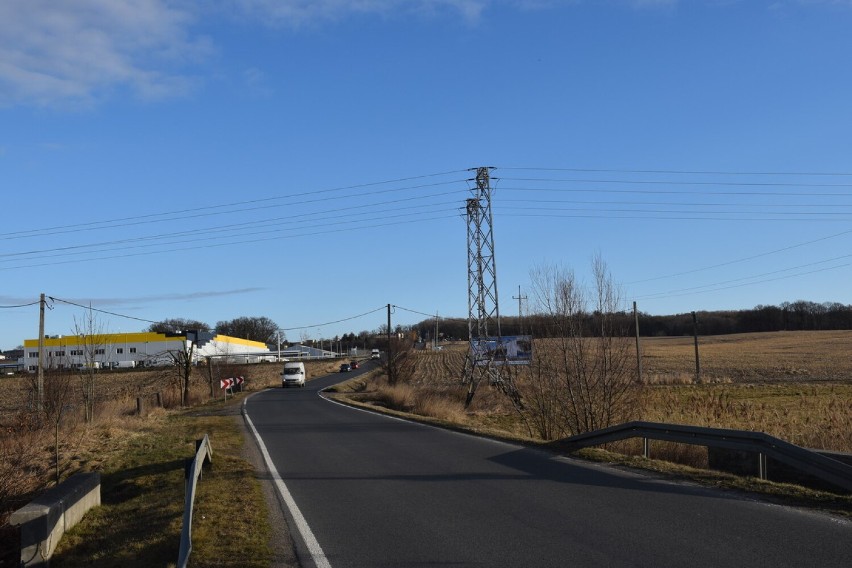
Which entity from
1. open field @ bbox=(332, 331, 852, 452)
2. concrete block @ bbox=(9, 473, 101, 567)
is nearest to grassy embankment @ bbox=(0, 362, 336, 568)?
concrete block @ bbox=(9, 473, 101, 567)

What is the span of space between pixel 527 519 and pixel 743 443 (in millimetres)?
4786

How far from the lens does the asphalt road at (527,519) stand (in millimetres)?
6715

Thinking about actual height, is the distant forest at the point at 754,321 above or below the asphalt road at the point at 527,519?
above

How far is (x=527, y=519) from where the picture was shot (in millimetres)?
8344

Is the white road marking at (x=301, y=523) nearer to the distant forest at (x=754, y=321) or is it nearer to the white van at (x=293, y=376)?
the white van at (x=293, y=376)

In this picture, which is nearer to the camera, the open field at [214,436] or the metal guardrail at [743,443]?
the metal guardrail at [743,443]

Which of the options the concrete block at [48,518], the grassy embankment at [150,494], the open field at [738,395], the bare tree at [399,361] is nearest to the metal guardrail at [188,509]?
the grassy embankment at [150,494]

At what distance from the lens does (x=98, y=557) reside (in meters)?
8.54

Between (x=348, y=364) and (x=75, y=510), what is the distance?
308ft

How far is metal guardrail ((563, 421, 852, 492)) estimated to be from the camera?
9367 mm

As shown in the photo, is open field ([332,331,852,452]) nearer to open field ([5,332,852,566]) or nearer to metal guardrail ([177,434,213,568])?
open field ([5,332,852,566])

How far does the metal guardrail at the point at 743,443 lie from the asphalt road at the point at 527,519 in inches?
51.0

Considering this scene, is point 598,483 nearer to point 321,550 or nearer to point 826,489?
point 826,489

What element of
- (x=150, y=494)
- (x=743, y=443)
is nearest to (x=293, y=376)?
(x=150, y=494)
